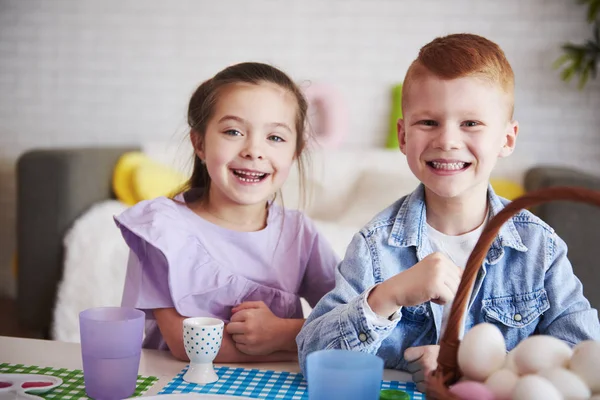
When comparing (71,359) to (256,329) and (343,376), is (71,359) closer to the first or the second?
(256,329)

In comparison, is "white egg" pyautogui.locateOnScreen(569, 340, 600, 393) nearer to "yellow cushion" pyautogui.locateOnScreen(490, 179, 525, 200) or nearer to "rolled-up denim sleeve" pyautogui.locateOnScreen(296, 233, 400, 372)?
"rolled-up denim sleeve" pyautogui.locateOnScreen(296, 233, 400, 372)

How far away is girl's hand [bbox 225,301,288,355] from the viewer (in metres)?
1.07

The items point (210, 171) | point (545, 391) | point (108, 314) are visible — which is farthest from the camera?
point (210, 171)

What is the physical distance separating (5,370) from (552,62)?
302cm

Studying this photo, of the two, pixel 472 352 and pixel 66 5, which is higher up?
pixel 66 5

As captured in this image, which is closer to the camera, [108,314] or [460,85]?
[108,314]

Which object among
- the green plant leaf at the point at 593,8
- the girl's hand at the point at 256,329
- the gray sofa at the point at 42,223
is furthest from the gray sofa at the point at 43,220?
the girl's hand at the point at 256,329

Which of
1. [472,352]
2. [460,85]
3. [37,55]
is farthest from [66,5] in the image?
[472,352]

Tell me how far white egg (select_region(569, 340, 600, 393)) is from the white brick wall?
2.70 m

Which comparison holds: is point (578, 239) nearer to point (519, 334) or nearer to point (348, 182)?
point (348, 182)

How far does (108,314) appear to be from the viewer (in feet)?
2.94

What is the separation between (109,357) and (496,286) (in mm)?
589

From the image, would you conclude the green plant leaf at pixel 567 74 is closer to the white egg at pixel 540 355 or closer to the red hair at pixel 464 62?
the red hair at pixel 464 62

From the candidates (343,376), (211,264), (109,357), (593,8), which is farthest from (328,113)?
(343,376)
